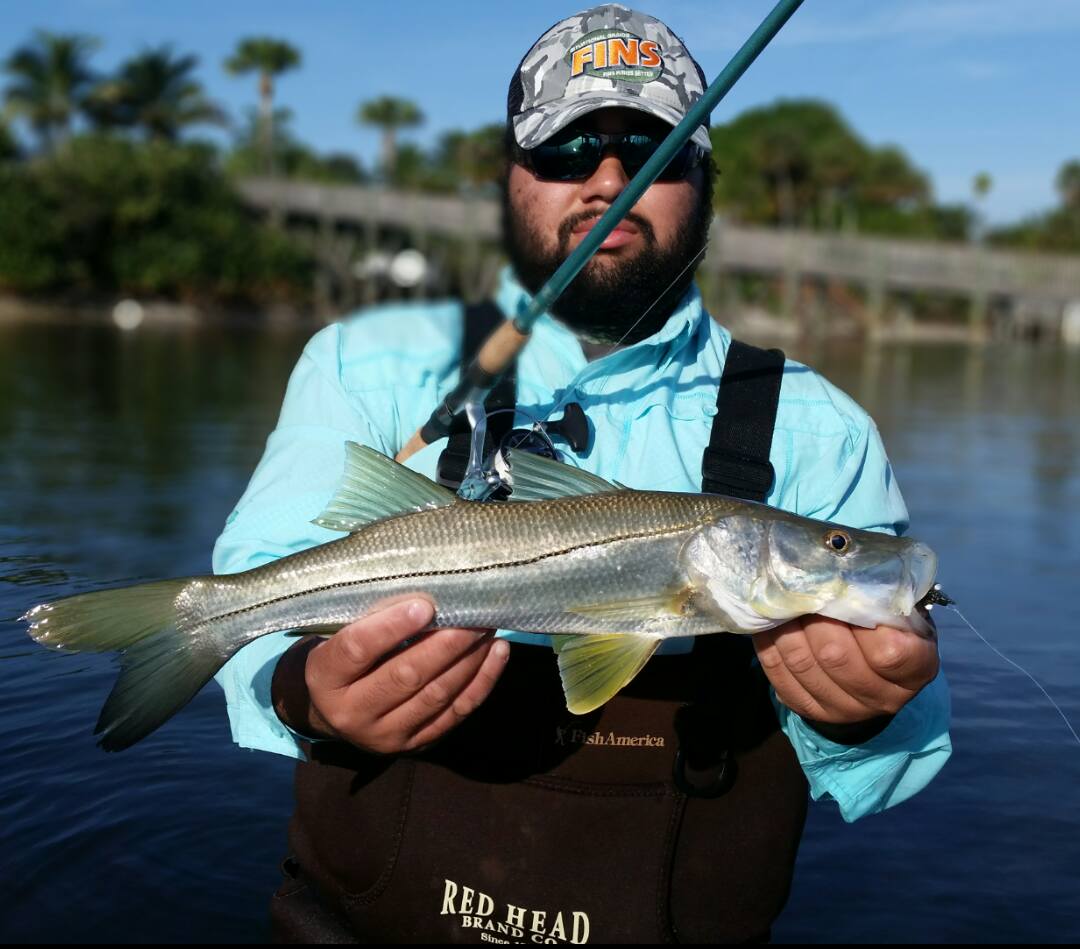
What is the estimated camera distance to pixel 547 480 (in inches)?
132

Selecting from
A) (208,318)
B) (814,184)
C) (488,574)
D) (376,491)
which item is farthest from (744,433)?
(814,184)

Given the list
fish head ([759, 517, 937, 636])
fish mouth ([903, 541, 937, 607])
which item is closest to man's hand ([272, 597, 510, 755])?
fish head ([759, 517, 937, 636])

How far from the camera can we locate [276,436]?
3822 mm

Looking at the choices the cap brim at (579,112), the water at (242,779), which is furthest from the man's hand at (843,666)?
the cap brim at (579,112)

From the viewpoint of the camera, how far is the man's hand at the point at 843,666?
3084 mm

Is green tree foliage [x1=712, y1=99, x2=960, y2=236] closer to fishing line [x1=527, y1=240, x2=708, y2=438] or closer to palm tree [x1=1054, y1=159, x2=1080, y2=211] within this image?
palm tree [x1=1054, y1=159, x2=1080, y2=211]

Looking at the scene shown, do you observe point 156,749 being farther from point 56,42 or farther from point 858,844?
point 56,42

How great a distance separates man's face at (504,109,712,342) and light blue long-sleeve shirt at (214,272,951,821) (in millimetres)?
112

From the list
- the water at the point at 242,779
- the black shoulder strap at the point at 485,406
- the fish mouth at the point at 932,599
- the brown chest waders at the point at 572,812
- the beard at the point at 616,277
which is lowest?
the water at the point at 242,779

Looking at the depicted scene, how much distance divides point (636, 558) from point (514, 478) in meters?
0.44

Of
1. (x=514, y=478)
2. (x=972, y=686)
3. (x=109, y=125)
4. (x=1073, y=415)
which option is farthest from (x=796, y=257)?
(x=514, y=478)

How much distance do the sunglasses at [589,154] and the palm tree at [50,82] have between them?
68.8 meters

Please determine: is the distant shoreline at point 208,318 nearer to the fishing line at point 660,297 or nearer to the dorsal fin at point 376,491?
the fishing line at point 660,297

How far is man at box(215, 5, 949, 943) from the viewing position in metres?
3.63
